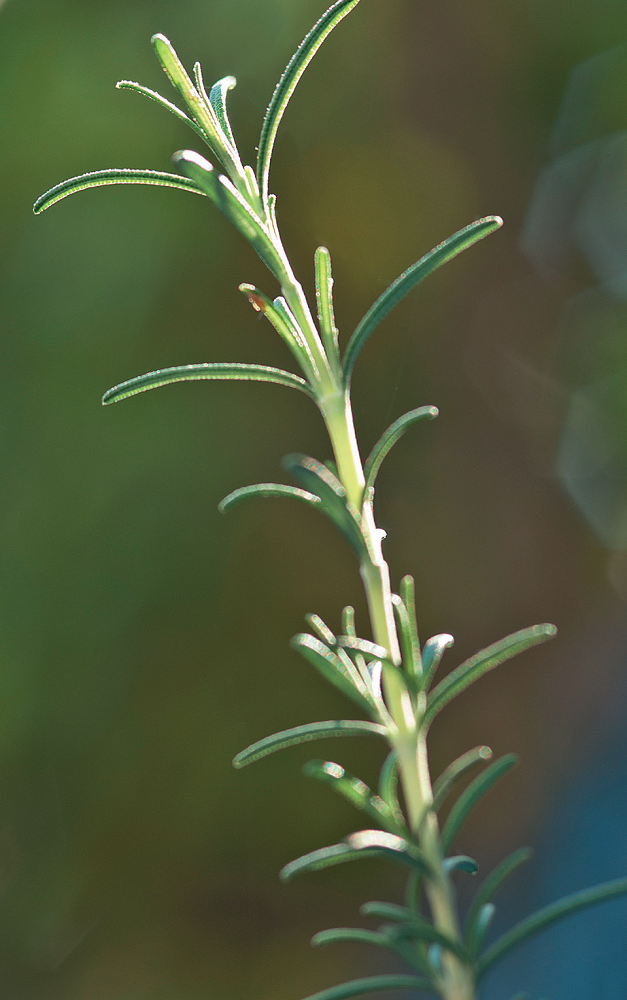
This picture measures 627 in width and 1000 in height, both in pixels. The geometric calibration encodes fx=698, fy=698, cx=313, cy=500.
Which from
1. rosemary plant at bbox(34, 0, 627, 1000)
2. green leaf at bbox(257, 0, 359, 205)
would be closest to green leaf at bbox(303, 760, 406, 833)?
rosemary plant at bbox(34, 0, 627, 1000)

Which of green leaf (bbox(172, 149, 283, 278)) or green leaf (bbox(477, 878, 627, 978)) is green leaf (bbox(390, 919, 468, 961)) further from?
green leaf (bbox(172, 149, 283, 278))

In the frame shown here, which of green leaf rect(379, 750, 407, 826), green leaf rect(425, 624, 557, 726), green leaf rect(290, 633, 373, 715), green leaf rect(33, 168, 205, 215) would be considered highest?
green leaf rect(33, 168, 205, 215)

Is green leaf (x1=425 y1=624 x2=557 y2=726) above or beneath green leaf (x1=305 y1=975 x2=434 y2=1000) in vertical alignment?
above

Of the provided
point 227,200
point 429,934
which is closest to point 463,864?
point 429,934

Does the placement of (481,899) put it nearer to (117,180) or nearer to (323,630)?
(323,630)

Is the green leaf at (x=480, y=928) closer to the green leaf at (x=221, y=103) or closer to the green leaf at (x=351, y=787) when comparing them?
the green leaf at (x=351, y=787)

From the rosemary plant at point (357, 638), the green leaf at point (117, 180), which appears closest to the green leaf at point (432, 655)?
the rosemary plant at point (357, 638)

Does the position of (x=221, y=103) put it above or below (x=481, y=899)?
above

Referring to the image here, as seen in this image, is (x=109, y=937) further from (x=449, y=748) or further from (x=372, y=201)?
(x=372, y=201)

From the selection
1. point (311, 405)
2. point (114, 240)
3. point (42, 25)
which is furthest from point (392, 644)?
point (42, 25)
